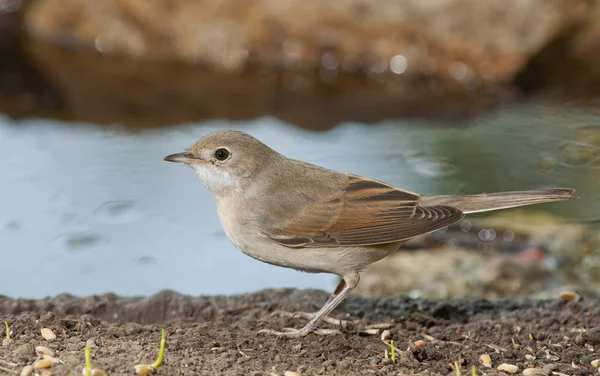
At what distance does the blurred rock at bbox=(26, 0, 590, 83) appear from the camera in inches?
446

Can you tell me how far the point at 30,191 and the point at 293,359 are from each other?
4.99 metres

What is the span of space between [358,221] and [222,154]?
98cm

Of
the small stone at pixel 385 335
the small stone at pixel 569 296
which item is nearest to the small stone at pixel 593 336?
the small stone at pixel 569 296

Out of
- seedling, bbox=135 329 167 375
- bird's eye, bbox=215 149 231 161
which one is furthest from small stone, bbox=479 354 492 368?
bird's eye, bbox=215 149 231 161

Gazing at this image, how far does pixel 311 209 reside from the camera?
5.21 metres

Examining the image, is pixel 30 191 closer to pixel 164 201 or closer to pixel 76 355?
pixel 164 201

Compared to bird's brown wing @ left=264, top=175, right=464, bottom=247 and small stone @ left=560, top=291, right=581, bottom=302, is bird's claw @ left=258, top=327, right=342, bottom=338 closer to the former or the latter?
bird's brown wing @ left=264, top=175, right=464, bottom=247

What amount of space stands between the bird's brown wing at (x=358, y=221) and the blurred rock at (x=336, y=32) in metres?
6.68

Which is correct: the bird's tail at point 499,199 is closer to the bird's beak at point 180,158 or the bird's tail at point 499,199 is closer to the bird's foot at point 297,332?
the bird's foot at point 297,332

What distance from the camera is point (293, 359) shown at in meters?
4.48

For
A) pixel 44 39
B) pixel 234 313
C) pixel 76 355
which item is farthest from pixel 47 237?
pixel 44 39

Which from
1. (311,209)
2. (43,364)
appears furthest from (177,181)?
(43,364)

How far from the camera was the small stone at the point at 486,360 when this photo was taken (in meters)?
4.50

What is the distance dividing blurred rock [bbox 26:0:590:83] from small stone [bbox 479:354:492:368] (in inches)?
294
